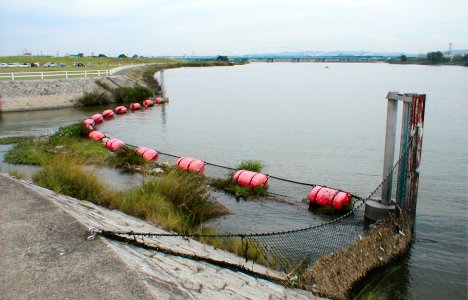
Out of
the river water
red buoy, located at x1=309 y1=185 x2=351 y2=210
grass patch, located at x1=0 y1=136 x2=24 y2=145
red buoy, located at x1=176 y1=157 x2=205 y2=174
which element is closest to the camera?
the river water

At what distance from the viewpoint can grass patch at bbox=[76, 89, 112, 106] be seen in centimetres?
4142

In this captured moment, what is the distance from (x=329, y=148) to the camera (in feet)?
77.3

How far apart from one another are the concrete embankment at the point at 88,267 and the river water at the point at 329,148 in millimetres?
4026

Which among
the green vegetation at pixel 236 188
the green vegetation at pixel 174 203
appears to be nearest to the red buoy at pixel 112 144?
the green vegetation at pixel 236 188

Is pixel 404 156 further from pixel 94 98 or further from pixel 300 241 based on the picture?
pixel 94 98

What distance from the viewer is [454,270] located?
9852mm

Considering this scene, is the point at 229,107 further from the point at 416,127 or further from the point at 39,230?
the point at 39,230

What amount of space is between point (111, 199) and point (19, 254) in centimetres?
448

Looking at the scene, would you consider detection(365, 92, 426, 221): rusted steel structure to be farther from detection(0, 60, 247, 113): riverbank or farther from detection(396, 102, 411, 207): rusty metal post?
detection(0, 60, 247, 113): riverbank

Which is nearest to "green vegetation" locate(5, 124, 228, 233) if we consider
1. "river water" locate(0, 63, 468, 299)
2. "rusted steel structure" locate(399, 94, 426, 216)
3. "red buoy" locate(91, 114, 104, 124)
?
"river water" locate(0, 63, 468, 299)

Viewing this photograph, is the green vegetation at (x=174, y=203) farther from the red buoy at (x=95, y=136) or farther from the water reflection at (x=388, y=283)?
the red buoy at (x=95, y=136)

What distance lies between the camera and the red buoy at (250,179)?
46.4ft

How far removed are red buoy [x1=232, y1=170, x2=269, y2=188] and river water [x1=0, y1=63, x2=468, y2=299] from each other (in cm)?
87

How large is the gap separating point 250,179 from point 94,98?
31795 millimetres
